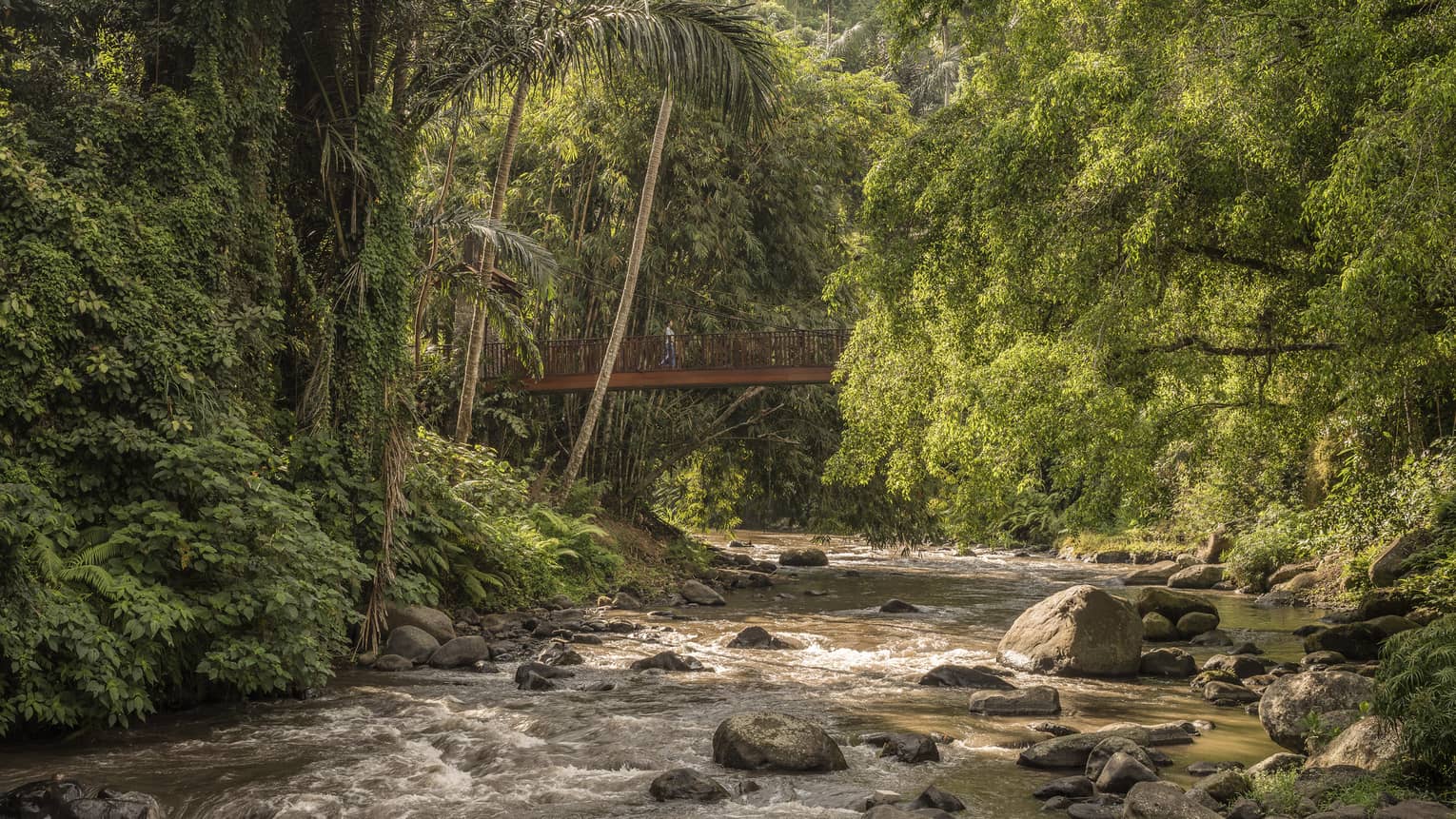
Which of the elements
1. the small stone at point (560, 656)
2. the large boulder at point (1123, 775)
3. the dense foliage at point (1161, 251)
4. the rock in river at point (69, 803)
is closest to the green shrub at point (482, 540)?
the small stone at point (560, 656)

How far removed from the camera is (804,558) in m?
26.4

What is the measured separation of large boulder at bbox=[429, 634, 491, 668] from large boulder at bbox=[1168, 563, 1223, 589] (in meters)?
13.7

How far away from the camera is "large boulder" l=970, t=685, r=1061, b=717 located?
31.8 ft

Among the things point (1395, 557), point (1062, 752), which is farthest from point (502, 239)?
point (1395, 557)

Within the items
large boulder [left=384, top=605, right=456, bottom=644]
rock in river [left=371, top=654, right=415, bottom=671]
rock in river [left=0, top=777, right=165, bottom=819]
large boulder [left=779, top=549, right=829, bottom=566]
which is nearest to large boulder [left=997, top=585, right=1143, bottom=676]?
large boulder [left=384, top=605, right=456, bottom=644]

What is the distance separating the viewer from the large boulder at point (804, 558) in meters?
26.3

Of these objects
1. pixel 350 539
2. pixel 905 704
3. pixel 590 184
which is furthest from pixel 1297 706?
pixel 590 184

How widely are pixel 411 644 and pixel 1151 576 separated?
49.1ft

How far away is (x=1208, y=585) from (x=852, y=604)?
22.6ft

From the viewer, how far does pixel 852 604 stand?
18094 millimetres

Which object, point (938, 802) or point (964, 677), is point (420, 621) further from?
point (938, 802)

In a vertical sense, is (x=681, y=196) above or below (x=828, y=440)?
above

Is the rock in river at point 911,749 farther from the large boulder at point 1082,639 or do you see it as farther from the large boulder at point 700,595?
the large boulder at point 700,595

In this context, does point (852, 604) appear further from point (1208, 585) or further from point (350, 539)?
point (350, 539)
